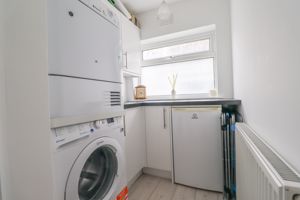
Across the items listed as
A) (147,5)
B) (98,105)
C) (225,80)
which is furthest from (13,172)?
(147,5)

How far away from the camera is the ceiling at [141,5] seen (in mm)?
1845

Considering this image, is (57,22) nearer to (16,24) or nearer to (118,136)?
(16,24)

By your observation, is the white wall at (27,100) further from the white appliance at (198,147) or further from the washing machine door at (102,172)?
the white appliance at (198,147)

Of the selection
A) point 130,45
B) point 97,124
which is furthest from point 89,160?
point 130,45

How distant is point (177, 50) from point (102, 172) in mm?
1868

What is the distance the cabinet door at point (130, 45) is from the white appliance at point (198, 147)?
840mm

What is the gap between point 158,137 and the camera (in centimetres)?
166

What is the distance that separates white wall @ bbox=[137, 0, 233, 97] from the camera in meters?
1.68

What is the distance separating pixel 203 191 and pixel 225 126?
0.73 meters

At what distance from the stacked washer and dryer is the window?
1.22 meters

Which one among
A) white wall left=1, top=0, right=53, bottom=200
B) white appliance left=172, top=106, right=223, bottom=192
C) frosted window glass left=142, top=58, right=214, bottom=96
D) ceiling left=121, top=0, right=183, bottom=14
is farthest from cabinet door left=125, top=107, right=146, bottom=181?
ceiling left=121, top=0, right=183, bottom=14

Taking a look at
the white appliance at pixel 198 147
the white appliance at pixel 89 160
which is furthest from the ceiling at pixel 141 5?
the white appliance at pixel 89 160

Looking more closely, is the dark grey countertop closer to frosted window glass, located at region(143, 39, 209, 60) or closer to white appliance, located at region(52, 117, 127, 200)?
white appliance, located at region(52, 117, 127, 200)

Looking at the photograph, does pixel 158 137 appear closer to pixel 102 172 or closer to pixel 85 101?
pixel 102 172
